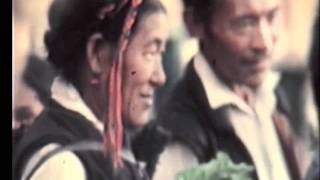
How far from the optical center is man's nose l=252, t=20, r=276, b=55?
8.68ft

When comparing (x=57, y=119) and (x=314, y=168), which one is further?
(x=314, y=168)

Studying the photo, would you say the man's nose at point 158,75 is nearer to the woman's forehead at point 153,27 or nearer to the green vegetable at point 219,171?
the woman's forehead at point 153,27

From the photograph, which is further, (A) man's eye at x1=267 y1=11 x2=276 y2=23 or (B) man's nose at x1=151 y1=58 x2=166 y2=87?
(A) man's eye at x1=267 y1=11 x2=276 y2=23

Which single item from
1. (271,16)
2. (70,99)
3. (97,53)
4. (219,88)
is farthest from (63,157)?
(271,16)

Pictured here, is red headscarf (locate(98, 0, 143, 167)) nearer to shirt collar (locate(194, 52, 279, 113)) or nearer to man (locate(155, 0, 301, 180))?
man (locate(155, 0, 301, 180))

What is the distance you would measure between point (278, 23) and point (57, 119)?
84 centimetres

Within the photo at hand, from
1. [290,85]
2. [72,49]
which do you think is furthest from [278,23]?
[72,49]

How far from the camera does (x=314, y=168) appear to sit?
8.80ft

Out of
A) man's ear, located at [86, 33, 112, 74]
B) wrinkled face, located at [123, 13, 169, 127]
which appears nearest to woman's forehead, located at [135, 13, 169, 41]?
wrinkled face, located at [123, 13, 169, 127]

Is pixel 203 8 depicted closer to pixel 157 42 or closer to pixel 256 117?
pixel 157 42

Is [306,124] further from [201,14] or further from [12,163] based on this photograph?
[12,163]

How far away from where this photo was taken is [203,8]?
8.46ft

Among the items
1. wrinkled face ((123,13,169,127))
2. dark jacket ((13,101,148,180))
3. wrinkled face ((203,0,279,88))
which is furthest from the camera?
wrinkled face ((203,0,279,88))

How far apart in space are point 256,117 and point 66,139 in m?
0.67
